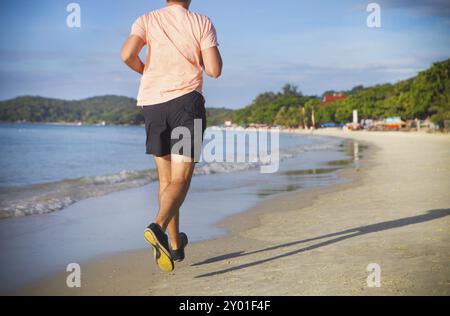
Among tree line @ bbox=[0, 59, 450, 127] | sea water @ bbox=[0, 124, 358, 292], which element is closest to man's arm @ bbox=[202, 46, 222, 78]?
sea water @ bbox=[0, 124, 358, 292]

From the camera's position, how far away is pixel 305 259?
414 cm

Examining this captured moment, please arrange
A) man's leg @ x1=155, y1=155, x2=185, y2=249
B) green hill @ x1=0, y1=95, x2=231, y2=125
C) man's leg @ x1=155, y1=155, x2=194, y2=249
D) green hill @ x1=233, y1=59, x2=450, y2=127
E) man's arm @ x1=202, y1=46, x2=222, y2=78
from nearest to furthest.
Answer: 1. man's arm @ x1=202, y1=46, x2=222, y2=78
2. man's leg @ x1=155, y1=155, x2=194, y2=249
3. man's leg @ x1=155, y1=155, x2=185, y2=249
4. green hill @ x1=233, y1=59, x2=450, y2=127
5. green hill @ x1=0, y1=95, x2=231, y2=125

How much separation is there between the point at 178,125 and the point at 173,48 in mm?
499

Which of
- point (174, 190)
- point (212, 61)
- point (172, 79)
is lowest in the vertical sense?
point (174, 190)

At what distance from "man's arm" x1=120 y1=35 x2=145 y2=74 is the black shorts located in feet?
0.99

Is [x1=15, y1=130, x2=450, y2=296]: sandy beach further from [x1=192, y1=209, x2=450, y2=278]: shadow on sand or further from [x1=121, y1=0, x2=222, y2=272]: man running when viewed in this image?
[x1=121, y1=0, x2=222, y2=272]: man running

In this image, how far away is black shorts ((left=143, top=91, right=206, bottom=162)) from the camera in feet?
11.3

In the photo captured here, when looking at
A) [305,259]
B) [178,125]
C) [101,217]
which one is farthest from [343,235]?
[101,217]

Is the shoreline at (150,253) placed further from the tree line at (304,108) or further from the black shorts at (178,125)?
the tree line at (304,108)

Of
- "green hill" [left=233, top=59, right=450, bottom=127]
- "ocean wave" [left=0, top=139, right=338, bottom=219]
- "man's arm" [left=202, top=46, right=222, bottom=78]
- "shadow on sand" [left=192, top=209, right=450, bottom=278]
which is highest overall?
"green hill" [left=233, top=59, right=450, bottom=127]

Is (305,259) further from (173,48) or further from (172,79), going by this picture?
(173,48)
